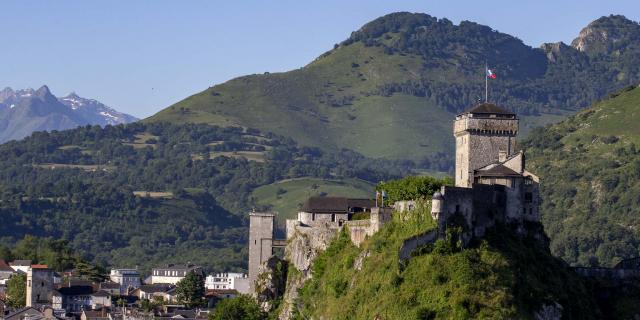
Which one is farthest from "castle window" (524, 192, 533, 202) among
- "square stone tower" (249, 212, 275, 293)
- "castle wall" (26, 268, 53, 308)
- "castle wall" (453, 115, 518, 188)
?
"castle wall" (26, 268, 53, 308)

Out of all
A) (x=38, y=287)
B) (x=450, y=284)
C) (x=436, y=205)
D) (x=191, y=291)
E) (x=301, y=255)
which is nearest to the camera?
(x=450, y=284)

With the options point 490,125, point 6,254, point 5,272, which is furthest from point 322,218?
point 6,254

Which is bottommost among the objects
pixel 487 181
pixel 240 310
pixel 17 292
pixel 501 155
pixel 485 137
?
pixel 17 292

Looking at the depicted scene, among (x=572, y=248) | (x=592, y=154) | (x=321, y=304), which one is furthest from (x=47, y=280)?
(x=592, y=154)

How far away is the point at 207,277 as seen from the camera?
158625 millimetres

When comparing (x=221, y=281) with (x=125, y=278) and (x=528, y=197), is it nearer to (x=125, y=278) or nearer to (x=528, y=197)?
(x=125, y=278)

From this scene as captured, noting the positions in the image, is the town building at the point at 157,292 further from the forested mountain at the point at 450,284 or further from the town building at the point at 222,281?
the forested mountain at the point at 450,284

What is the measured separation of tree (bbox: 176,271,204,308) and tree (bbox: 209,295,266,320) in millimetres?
20103

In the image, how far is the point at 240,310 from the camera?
96.5 metres

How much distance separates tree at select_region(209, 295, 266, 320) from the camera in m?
94.8

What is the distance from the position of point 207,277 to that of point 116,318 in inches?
1832

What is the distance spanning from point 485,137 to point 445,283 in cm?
1440

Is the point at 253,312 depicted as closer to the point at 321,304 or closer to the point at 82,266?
the point at 321,304

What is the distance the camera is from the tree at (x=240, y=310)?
94.8 metres
